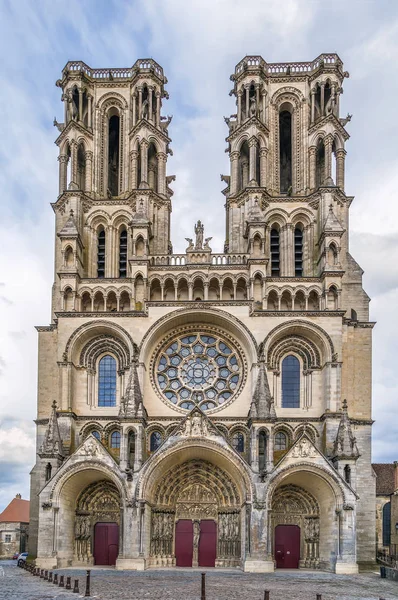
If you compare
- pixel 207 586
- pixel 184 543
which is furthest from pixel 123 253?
pixel 207 586

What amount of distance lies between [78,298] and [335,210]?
15.6m

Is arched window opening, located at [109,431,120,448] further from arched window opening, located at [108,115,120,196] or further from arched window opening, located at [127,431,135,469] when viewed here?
arched window opening, located at [108,115,120,196]

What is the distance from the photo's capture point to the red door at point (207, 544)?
122 ft

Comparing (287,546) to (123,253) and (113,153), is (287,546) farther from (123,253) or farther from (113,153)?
(113,153)

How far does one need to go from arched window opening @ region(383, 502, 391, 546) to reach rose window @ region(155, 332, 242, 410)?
24765 mm

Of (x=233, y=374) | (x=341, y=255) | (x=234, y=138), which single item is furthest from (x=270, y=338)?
(x=234, y=138)

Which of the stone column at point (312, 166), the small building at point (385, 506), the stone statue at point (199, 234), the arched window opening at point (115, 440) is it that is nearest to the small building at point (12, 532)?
the small building at point (385, 506)

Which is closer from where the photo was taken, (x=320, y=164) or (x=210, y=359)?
(x=210, y=359)

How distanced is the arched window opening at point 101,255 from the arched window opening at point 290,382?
1198cm

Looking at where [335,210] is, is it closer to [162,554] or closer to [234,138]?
[234,138]

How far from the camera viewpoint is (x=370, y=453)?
3844 cm

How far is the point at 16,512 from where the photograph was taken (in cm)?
7194

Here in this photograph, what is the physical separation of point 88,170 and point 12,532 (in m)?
39.5

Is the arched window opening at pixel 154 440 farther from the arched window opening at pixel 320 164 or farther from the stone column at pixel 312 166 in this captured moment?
the arched window opening at pixel 320 164
